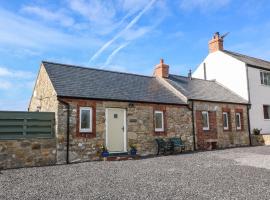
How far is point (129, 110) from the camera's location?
1556 centimetres

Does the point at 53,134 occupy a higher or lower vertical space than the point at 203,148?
higher

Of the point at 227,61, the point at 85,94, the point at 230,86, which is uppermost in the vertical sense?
the point at 227,61

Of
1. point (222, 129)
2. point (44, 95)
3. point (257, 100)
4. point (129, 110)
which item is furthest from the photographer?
point (257, 100)

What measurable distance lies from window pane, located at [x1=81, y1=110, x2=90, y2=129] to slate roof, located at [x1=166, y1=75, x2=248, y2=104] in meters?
7.20

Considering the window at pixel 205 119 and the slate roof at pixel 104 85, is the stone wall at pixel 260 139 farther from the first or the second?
the slate roof at pixel 104 85

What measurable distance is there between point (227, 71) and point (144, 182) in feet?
60.0

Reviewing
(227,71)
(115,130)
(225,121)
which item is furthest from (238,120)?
(115,130)

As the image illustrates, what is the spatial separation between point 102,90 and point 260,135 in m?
13.5

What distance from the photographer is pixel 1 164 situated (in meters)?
11.8

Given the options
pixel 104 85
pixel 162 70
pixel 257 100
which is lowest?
pixel 257 100

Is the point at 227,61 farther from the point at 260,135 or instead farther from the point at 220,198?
the point at 220,198

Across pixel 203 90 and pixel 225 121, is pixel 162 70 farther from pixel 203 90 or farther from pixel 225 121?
pixel 225 121

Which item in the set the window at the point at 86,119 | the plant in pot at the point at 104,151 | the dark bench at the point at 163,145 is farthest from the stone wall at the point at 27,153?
the dark bench at the point at 163,145

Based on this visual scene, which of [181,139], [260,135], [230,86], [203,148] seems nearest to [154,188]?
[181,139]
